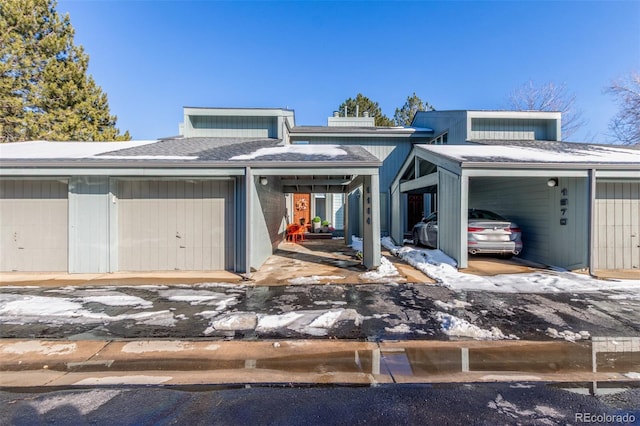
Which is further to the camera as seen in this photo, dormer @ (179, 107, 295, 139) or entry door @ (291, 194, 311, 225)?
entry door @ (291, 194, 311, 225)

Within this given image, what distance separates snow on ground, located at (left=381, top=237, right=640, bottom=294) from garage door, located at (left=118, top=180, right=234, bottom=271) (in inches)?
203

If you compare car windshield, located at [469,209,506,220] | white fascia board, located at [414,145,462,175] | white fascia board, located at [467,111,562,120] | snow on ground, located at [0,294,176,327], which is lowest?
snow on ground, located at [0,294,176,327]

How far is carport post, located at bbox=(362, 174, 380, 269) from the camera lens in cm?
704

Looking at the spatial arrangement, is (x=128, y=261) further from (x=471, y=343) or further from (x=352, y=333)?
(x=471, y=343)

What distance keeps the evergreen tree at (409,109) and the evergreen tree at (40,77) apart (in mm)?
28143

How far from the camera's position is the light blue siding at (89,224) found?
7055 mm

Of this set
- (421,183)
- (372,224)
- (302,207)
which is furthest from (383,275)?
(302,207)

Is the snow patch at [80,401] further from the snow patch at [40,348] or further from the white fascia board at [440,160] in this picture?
the white fascia board at [440,160]

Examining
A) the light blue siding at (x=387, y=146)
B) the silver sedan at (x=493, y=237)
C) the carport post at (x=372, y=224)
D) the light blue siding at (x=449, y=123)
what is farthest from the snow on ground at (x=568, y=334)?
the light blue siding at (x=387, y=146)

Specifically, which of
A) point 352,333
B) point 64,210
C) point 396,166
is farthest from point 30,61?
point 352,333

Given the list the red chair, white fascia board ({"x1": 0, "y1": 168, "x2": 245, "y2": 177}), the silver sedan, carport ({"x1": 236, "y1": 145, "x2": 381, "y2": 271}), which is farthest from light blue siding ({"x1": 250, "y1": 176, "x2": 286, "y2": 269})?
the silver sedan

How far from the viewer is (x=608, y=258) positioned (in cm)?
732

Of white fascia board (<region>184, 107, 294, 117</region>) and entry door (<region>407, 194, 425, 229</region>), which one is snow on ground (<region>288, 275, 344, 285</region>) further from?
entry door (<region>407, 194, 425, 229</region>)

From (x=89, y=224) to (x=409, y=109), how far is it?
32547 mm
